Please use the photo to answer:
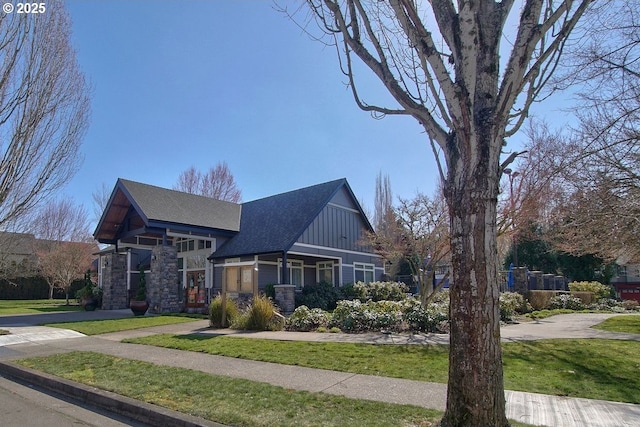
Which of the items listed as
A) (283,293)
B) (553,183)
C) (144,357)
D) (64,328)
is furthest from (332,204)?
(144,357)

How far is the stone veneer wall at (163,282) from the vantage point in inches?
824

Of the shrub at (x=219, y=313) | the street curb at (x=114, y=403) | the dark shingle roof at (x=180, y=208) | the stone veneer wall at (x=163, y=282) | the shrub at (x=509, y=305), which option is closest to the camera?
the street curb at (x=114, y=403)

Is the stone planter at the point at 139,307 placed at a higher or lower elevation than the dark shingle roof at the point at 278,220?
lower

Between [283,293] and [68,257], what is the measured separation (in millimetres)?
20449

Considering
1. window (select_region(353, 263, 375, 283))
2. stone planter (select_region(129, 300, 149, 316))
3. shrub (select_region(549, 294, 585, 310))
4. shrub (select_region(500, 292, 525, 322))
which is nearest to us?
shrub (select_region(500, 292, 525, 322))

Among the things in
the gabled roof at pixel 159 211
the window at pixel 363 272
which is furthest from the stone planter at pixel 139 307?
the window at pixel 363 272

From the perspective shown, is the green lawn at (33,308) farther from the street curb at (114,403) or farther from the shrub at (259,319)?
the street curb at (114,403)

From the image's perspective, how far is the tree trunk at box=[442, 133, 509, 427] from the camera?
398cm

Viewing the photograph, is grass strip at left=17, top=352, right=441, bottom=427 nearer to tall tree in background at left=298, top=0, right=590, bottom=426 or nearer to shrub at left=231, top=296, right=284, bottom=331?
tall tree in background at left=298, top=0, right=590, bottom=426

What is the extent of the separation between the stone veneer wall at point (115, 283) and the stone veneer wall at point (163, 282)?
4.58m

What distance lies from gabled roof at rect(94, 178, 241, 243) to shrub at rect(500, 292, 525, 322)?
14.8 m

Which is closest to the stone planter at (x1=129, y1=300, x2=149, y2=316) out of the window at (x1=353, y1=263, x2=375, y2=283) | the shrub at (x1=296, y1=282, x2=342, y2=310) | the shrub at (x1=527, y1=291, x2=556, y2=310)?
the shrub at (x1=296, y1=282, x2=342, y2=310)

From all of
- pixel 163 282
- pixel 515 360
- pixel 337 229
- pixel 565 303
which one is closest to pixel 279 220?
pixel 337 229

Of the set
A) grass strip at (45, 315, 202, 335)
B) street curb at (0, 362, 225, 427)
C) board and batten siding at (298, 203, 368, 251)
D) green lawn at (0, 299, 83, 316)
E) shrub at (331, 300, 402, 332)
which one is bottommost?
green lawn at (0, 299, 83, 316)
